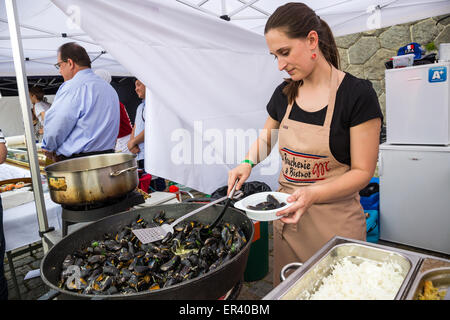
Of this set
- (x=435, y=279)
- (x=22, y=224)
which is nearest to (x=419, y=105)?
(x=435, y=279)

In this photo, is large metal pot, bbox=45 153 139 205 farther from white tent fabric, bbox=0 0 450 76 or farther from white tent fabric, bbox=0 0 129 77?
white tent fabric, bbox=0 0 129 77

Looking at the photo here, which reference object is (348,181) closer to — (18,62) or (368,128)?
(368,128)

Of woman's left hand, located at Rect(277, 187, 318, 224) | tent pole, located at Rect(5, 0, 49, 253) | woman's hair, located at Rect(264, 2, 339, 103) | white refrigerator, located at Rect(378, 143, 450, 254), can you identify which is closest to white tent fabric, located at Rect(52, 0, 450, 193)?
tent pole, located at Rect(5, 0, 49, 253)

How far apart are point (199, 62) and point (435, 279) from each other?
1.81 m

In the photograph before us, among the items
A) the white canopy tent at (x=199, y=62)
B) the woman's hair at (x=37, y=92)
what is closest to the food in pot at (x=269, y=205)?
the white canopy tent at (x=199, y=62)

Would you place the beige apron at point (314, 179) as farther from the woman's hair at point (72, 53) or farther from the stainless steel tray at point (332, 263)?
the woman's hair at point (72, 53)

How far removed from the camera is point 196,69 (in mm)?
2061

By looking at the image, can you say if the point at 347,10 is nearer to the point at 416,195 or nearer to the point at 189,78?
the point at 189,78

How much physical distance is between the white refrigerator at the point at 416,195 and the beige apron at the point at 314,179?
203cm

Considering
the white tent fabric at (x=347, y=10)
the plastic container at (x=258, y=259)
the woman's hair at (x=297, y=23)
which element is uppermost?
the white tent fabric at (x=347, y=10)

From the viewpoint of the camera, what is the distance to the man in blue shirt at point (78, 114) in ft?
7.38

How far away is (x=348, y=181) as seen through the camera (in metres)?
1.19

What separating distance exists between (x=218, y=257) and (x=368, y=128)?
0.82 metres

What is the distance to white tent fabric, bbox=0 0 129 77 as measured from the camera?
3.26 meters
